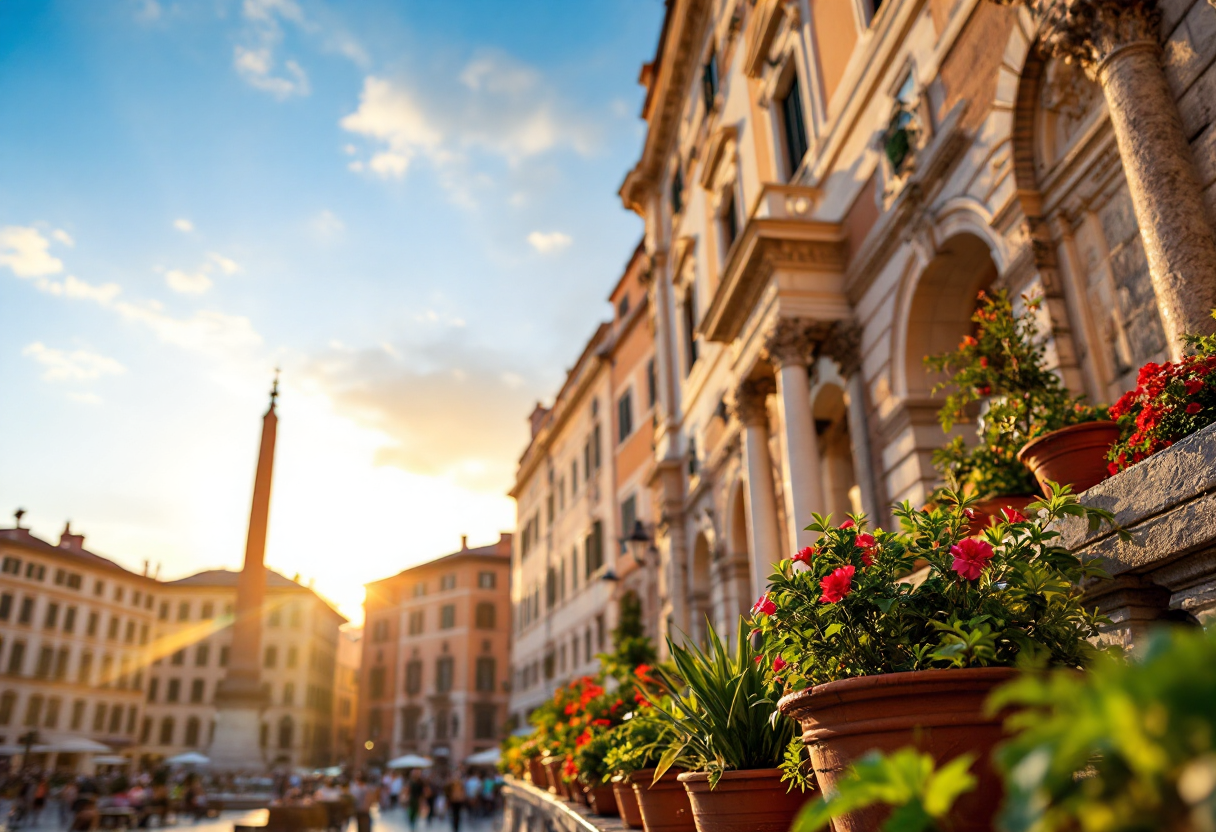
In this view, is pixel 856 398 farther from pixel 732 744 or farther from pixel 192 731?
pixel 192 731

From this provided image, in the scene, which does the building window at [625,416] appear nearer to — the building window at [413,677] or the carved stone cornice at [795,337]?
the carved stone cornice at [795,337]

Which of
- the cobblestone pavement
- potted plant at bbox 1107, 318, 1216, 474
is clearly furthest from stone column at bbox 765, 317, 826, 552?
the cobblestone pavement

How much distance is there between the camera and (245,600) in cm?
3612

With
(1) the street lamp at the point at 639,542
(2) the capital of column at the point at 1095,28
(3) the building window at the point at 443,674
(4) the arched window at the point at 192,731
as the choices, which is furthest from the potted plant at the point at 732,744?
(4) the arched window at the point at 192,731

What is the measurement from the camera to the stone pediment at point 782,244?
11664 millimetres

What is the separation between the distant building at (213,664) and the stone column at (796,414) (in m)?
64.3

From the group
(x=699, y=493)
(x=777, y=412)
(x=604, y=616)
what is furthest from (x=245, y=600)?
(x=777, y=412)

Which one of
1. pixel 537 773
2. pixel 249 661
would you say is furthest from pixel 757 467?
pixel 249 661

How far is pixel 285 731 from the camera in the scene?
237 ft

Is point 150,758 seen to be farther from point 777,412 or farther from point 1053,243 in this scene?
point 1053,243

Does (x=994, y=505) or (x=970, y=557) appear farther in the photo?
(x=994, y=505)

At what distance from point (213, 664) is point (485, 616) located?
23562 mm

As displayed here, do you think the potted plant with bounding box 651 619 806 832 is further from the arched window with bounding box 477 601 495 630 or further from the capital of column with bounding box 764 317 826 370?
the arched window with bounding box 477 601 495 630

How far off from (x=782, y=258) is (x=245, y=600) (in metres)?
31.0
